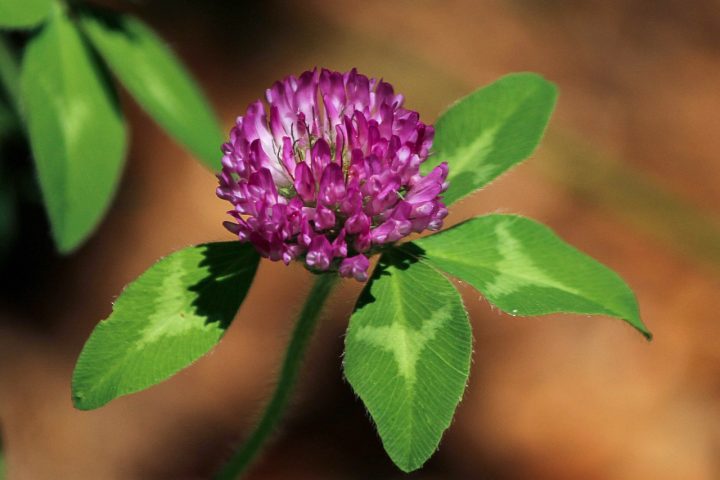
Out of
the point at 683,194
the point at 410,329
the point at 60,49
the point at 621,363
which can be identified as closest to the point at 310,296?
the point at 410,329

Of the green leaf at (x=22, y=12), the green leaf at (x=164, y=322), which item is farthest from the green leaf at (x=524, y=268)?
the green leaf at (x=22, y=12)

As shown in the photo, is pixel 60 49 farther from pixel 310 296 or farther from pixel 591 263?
pixel 591 263

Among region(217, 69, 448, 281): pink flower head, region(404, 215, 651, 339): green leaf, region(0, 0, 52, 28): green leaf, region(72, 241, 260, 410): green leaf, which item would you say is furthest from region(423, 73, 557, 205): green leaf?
region(0, 0, 52, 28): green leaf

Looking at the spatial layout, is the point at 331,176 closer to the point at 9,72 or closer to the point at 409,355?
the point at 409,355

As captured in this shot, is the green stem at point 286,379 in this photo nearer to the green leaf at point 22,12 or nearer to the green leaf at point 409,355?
the green leaf at point 409,355

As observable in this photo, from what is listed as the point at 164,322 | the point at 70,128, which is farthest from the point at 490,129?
the point at 70,128

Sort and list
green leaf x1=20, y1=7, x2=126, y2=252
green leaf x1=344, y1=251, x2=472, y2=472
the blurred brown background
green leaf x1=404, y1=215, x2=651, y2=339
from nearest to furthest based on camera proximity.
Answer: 1. green leaf x1=344, y1=251, x2=472, y2=472
2. green leaf x1=404, y1=215, x2=651, y2=339
3. green leaf x1=20, y1=7, x2=126, y2=252
4. the blurred brown background

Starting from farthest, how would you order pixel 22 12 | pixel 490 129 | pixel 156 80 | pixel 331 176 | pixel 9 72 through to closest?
pixel 9 72 < pixel 156 80 < pixel 22 12 < pixel 490 129 < pixel 331 176

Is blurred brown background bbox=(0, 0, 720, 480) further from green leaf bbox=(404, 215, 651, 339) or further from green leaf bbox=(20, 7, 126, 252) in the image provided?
green leaf bbox=(404, 215, 651, 339)
